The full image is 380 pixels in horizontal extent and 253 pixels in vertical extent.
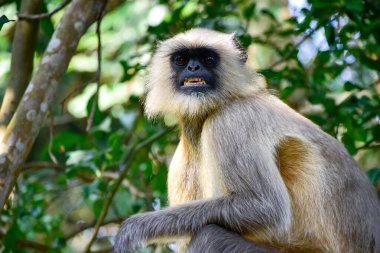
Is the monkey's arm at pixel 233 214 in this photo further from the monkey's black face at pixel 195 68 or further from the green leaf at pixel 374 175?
the green leaf at pixel 374 175

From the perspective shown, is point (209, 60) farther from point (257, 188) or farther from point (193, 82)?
point (257, 188)

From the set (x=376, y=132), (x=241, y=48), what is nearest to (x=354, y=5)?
(x=241, y=48)

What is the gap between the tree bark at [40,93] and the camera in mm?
4766

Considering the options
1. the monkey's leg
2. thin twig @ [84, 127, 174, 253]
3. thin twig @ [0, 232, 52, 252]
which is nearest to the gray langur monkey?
the monkey's leg

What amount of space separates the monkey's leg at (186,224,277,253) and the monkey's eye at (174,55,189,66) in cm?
142

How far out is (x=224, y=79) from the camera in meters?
5.43

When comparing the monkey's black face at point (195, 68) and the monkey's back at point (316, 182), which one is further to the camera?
the monkey's black face at point (195, 68)

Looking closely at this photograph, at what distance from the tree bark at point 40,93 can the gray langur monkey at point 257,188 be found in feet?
2.74

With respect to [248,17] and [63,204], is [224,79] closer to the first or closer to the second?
[248,17]

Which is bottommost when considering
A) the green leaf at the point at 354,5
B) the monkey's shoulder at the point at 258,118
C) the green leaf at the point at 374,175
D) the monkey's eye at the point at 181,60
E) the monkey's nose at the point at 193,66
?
the green leaf at the point at 374,175

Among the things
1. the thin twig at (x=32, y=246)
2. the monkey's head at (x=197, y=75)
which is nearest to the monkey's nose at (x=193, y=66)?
the monkey's head at (x=197, y=75)

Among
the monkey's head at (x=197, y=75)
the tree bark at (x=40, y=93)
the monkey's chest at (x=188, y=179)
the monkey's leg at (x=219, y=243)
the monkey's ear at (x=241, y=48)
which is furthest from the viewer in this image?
the monkey's ear at (x=241, y=48)

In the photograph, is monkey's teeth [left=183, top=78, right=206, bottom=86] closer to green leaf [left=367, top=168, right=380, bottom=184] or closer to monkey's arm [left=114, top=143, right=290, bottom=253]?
monkey's arm [left=114, top=143, right=290, bottom=253]

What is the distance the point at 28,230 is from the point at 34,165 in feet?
2.27
